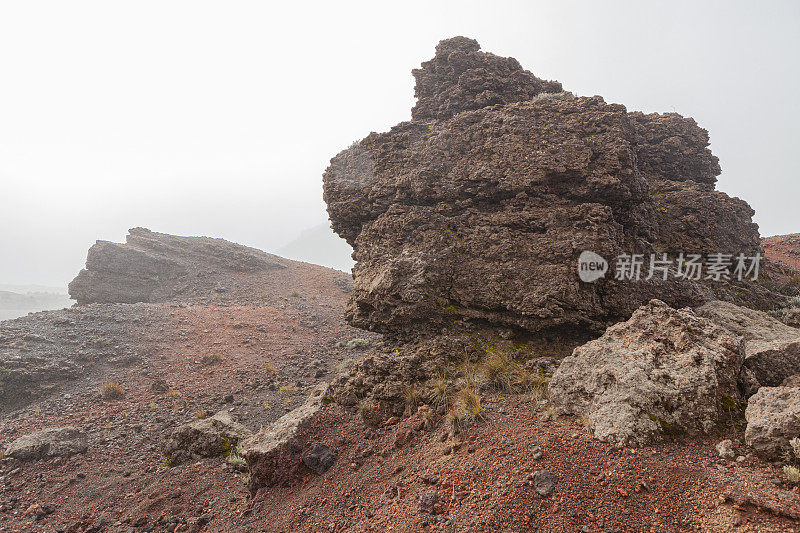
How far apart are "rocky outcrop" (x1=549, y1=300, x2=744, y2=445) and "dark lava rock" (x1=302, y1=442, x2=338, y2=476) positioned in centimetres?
352

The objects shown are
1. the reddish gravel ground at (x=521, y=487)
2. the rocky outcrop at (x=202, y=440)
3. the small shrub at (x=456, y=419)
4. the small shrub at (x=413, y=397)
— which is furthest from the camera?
the rocky outcrop at (x=202, y=440)

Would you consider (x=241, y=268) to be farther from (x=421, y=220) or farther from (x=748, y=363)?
(x=748, y=363)

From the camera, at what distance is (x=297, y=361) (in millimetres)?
13055

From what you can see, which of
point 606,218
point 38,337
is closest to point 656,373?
point 606,218

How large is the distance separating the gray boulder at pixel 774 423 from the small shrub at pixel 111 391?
1415 cm

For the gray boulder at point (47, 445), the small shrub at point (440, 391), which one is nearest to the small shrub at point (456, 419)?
the small shrub at point (440, 391)

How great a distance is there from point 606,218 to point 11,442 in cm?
1416

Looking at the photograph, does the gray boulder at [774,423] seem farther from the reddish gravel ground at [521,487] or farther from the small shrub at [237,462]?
the small shrub at [237,462]

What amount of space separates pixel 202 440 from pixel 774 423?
889 centimetres

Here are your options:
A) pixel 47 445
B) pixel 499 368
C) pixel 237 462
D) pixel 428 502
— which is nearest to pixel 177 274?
pixel 47 445

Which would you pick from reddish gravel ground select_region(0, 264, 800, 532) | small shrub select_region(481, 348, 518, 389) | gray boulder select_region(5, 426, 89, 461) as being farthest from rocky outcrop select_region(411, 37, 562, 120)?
gray boulder select_region(5, 426, 89, 461)

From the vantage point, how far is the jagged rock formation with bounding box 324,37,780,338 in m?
6.68

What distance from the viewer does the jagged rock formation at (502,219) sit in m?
6.68

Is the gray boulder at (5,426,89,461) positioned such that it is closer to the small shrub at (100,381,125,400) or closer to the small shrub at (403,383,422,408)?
the small shrub at (100,381,125,400)
